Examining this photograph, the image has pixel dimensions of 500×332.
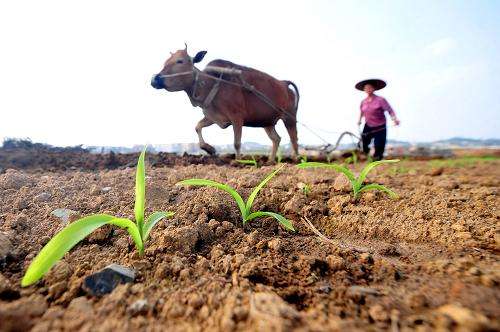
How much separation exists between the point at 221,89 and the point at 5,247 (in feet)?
14.6

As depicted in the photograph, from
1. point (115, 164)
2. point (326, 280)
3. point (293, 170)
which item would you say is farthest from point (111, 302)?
point (115, 164)

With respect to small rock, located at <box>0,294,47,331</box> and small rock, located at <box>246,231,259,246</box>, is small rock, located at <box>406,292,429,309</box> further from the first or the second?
small rock, located at <box>0,294,47,331</box>

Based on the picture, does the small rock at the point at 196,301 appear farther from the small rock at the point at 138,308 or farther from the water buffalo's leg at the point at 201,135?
the water buffalo's leg at the point at 201,135

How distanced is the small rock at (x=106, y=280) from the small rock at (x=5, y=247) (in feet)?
1.43

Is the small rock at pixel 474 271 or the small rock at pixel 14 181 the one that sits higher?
the small rock at pixel 14 181

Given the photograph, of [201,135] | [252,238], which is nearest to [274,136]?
[201,135]

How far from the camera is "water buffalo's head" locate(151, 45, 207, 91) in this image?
16.4 feet

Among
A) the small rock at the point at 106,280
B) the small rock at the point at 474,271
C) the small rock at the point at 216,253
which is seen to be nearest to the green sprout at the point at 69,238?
the small rock at the point at 106,280

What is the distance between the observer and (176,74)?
16.4ft

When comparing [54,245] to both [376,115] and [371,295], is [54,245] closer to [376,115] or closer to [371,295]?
[371,295]

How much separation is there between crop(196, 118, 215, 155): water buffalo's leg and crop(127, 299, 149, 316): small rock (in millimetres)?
4717

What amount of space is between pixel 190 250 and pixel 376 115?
6031 mm

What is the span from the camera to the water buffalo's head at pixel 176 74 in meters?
5.01

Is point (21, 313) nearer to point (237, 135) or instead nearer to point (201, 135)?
point (237, 135)
